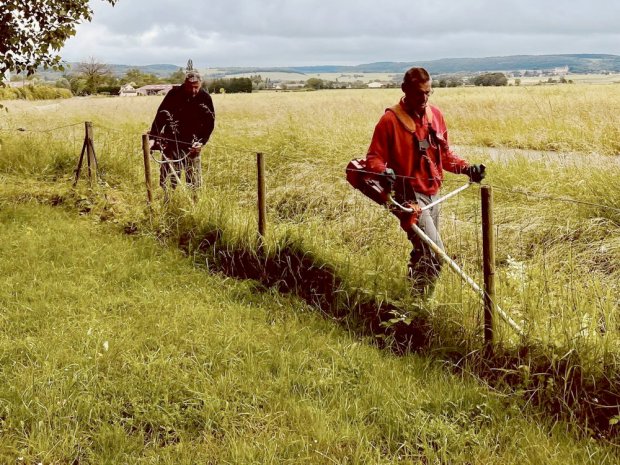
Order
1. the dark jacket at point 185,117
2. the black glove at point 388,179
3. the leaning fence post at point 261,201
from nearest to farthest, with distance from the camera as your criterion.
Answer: the black glove at point 388,179 → the leaning fence post at point 261,201 → the dark jacket at point 185,117

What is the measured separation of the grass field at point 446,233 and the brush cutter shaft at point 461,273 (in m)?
0.08

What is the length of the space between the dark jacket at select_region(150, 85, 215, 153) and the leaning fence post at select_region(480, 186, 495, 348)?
494 cm

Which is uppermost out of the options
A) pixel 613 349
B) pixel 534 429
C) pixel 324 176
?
pixel 324 176

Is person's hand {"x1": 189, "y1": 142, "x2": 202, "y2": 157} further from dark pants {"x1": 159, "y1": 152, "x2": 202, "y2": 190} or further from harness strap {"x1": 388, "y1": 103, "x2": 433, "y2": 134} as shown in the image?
harness strap {"x1": 388, "y1": 103, "x2": 433, "y2": 134}

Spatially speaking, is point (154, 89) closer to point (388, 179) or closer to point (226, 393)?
point (388, 179)

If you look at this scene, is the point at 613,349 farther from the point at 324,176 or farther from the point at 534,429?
the point at 324,176

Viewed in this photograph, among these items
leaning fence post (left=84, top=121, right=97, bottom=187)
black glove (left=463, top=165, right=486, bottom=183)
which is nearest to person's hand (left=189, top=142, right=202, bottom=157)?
leaning fence post (left=84, top=121, right=97, bottom=187)

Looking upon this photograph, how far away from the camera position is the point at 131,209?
8047 millimetres

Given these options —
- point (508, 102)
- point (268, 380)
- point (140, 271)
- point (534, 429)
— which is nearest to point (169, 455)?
point (268, 380)

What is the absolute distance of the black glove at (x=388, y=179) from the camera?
14.6 ft

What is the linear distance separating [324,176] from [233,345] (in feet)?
17.2

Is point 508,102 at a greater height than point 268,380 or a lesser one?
greater

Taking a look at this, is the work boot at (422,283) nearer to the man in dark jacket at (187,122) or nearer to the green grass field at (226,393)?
the green grass field at (226,393)

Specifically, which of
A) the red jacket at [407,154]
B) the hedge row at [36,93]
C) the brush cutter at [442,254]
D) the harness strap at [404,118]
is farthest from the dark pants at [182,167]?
the hedge row at [36,93]
